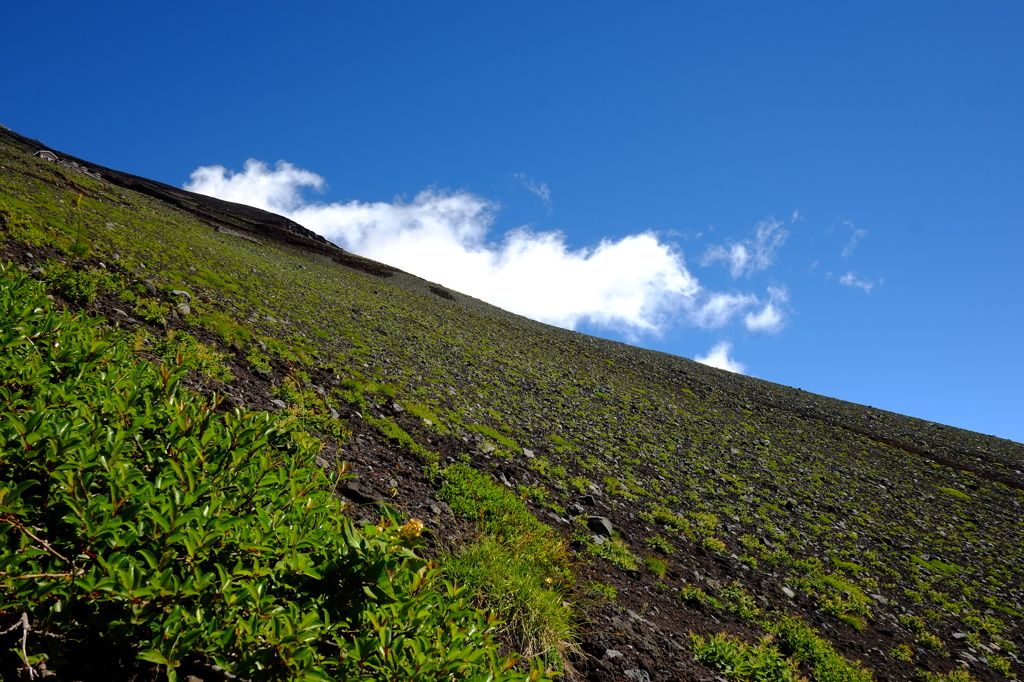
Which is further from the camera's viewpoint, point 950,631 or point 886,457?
point 886,457

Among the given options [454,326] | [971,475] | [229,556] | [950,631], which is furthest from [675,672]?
[971,475]

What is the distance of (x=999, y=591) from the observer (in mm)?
15172

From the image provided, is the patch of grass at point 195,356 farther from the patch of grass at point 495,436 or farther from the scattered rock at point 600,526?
the scattered rock at point 600,526

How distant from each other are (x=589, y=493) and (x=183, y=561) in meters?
11.7

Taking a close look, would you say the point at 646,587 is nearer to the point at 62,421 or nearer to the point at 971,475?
the point at 62,421

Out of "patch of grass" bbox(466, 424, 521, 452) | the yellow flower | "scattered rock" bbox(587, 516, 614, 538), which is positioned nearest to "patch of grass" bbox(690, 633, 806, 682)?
"scattered rock" bbox(587, 516, 614, 538)

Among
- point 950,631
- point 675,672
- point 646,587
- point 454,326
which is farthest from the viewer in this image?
point 454,326

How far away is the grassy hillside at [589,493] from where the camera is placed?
7688 mm

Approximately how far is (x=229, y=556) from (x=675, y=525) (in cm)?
1291

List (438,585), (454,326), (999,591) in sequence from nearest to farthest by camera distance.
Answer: (438,585), (999,591), (454,326)

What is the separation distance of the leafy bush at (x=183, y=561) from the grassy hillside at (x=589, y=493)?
0.37 m

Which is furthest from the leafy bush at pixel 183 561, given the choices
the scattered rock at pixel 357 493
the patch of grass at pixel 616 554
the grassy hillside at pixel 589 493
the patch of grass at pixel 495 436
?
the patch of grass at pixel 495 436

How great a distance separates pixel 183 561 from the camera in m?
3.36

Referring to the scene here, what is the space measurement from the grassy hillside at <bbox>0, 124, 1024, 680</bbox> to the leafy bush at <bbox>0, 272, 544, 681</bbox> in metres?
0.37
